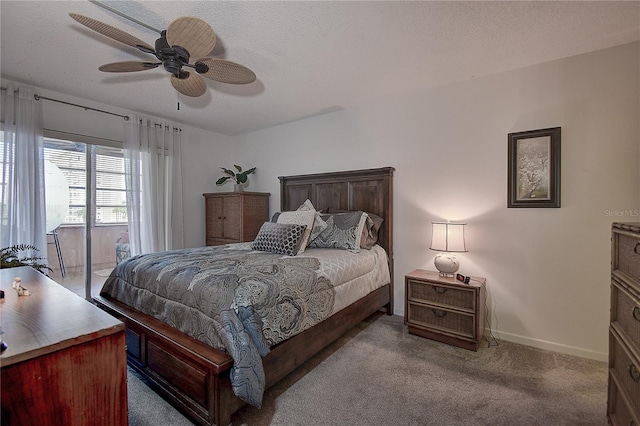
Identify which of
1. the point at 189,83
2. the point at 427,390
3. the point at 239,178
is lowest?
the point at 427,390

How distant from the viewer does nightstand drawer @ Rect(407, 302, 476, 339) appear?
8.05 ft

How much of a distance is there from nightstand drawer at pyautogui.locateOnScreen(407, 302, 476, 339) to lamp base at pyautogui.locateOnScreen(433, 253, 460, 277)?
34 centimetres

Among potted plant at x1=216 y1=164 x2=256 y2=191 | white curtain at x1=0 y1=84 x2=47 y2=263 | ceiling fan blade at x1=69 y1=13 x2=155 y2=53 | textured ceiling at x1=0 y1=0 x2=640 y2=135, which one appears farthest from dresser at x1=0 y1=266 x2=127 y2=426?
potted plant at x1=216 y1=164 x2=256 y2=191

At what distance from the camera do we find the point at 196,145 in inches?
178

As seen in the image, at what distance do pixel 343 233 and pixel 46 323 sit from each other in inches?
96.1

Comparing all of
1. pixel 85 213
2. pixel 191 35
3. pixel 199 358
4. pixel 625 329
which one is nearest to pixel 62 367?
pixel 199 358

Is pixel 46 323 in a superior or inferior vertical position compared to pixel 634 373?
superior

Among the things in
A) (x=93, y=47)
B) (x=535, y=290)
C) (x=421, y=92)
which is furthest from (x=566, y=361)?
(x=93, y=47)

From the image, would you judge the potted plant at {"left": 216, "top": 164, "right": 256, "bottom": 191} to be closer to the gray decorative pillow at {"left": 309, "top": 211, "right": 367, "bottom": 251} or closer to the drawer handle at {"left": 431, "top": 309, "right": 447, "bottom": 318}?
the gray decorative pillow at {"left": 309, "top": 211, "right": 367, "bottom": 251}

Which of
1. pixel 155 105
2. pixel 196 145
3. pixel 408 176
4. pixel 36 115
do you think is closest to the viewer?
pixel 36 115

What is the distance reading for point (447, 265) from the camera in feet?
8.70

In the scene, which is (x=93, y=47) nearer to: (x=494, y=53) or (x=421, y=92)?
(x=421, y=92)

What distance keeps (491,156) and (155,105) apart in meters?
3.81

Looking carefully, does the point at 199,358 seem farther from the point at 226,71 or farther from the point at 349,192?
the point at 349,192
